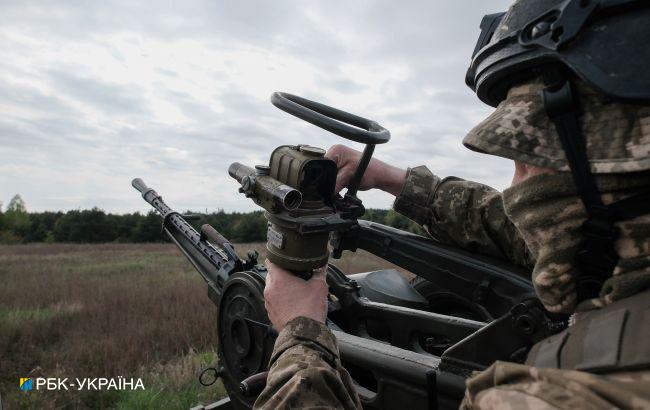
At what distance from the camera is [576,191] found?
4.68ft

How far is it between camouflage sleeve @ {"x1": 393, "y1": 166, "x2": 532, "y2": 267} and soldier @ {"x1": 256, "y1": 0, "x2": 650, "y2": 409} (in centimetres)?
146

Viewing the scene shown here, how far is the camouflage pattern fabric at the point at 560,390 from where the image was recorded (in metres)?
1.02

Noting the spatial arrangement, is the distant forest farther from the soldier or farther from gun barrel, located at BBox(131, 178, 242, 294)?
the soldier

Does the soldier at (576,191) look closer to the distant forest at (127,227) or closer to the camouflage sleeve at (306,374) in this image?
the camouflage sleeve at (306,374)

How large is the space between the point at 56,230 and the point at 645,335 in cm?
4353

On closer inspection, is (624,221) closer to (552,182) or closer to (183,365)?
(552,182)

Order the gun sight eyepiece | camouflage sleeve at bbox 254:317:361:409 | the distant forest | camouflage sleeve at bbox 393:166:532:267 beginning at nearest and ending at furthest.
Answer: camouflage sleeve at bbox 254:317:361:409 < the gun sight eyepiece < camouflage sleeve at bbox 393:166:532:267 < the distant forest

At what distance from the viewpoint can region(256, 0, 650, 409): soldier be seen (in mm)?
1121

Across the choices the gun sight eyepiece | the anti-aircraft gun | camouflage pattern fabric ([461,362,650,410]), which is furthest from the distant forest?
camouflage pattern fabric ([461,362,650,410])

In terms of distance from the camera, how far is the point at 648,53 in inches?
51.4

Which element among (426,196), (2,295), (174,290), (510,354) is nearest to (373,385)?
(510,354)

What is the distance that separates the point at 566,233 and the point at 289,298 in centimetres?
123

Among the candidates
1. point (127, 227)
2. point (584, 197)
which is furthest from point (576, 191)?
point (127, 227)

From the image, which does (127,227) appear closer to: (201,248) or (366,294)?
(201,248)
